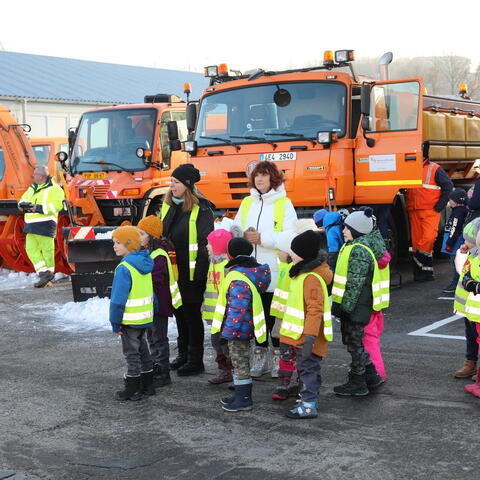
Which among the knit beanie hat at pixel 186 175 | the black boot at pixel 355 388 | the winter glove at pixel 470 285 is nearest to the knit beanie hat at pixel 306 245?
the black boot at pixel 355 388

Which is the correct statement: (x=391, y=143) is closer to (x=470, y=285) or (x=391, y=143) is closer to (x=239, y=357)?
(x=470, y=285)

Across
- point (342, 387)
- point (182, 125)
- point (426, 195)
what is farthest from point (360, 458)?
point (182, 125)

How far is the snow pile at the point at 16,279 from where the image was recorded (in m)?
12.8

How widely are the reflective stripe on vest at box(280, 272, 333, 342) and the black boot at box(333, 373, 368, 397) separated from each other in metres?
0.59

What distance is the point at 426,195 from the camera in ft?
35.8

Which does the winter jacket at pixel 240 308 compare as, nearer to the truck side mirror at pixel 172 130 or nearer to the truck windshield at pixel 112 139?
the truck side mirror at pixel 172 130

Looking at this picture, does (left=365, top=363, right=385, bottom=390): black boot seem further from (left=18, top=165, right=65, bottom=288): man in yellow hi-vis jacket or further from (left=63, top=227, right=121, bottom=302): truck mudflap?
(left=18, top=165, right=65, bottom=288): man in yellow hi-vis jacket

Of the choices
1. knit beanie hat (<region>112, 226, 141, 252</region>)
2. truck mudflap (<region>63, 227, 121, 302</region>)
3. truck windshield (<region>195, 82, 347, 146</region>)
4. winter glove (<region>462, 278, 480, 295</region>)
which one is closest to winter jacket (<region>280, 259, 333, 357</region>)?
winter glove (<region>462, 278, 480, 295</region>)

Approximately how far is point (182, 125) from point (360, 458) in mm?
8948

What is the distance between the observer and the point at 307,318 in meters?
5.54

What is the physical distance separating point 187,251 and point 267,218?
801 millimetres

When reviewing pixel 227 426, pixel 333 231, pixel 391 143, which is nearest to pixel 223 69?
pixel 391 143

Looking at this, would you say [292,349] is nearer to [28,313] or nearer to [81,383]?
[81,383]

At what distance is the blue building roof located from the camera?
37719 millimetres
